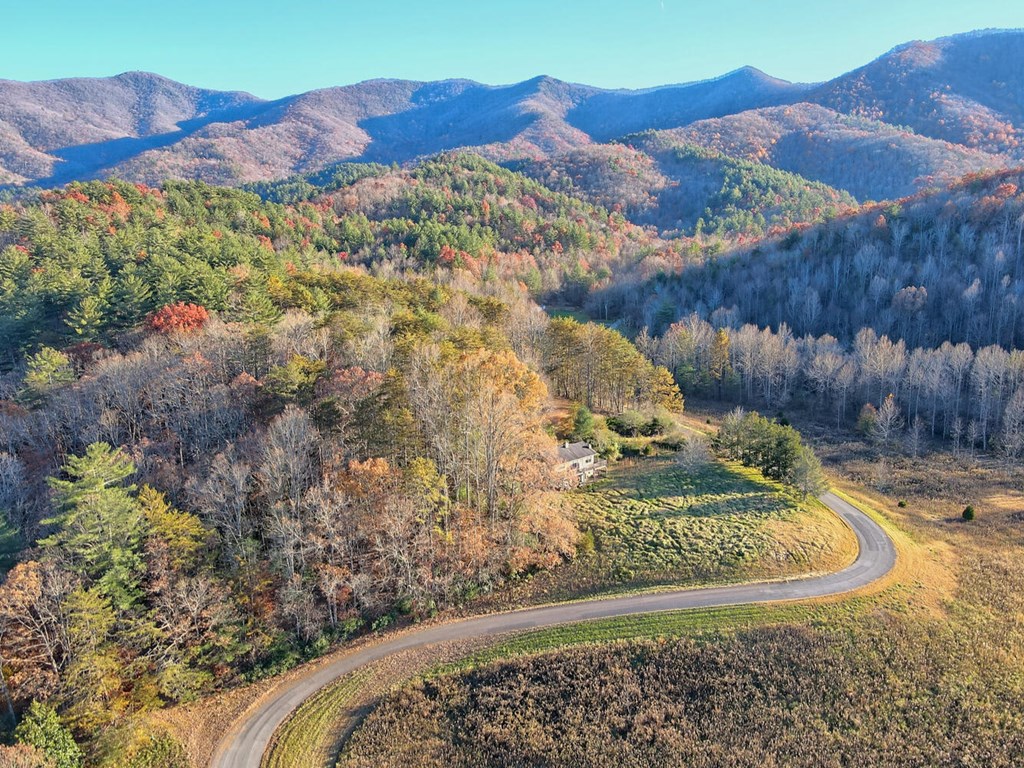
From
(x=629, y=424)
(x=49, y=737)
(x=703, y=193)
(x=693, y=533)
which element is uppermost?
(x=703, y=193)

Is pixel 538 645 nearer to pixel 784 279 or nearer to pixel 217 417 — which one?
pixel 217 417

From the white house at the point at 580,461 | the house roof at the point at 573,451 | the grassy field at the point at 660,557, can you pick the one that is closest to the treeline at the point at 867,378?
the grassy field at the point at 660,557

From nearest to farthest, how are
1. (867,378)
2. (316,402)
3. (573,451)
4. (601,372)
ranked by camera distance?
(316,402) → (573,451) → (601,372) → (867,378)

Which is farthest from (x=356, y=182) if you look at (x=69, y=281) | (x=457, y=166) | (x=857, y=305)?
(x=857, y=305)

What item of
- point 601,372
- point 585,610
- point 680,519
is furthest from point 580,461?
point 601,372

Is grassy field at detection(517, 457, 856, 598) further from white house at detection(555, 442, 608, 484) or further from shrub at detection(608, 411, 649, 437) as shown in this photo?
shrub at detection(608, 411, 649, 437)

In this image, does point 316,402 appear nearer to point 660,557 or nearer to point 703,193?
point 660,557
